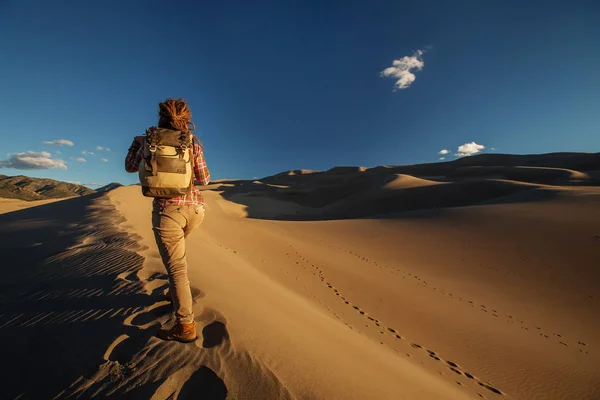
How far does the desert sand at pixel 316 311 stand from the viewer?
2049 millimetres

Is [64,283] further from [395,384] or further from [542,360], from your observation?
[542,360]

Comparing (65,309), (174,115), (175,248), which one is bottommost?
(65,309)

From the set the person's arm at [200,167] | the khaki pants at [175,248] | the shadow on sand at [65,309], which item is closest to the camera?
the shadow on sand at [65,309]

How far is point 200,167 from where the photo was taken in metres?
2.57

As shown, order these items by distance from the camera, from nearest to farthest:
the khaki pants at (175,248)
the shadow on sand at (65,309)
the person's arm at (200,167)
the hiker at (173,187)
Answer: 1. the shadow on sand at (65,309)
2. the hiker at (173,187)
3. the khaki pants at (175,248)
4. the person's arm at (200,167)

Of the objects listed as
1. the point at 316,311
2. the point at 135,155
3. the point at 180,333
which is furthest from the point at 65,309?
the point at 316,311

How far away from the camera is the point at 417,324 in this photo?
5.23 metres

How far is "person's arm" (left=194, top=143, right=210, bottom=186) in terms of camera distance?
248cm

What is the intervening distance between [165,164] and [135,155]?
0.33m

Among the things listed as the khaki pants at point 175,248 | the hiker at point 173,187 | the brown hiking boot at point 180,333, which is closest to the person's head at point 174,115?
the hiker at point 173,187

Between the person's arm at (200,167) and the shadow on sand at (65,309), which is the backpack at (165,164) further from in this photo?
the shadow on sand at (65,309)

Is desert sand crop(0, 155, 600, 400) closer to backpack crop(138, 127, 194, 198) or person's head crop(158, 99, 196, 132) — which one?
backpack crop(138, 127, 194, 198)

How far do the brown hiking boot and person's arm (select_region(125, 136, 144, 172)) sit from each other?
133 centimetres

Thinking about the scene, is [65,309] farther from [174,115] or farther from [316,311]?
[316,311]
